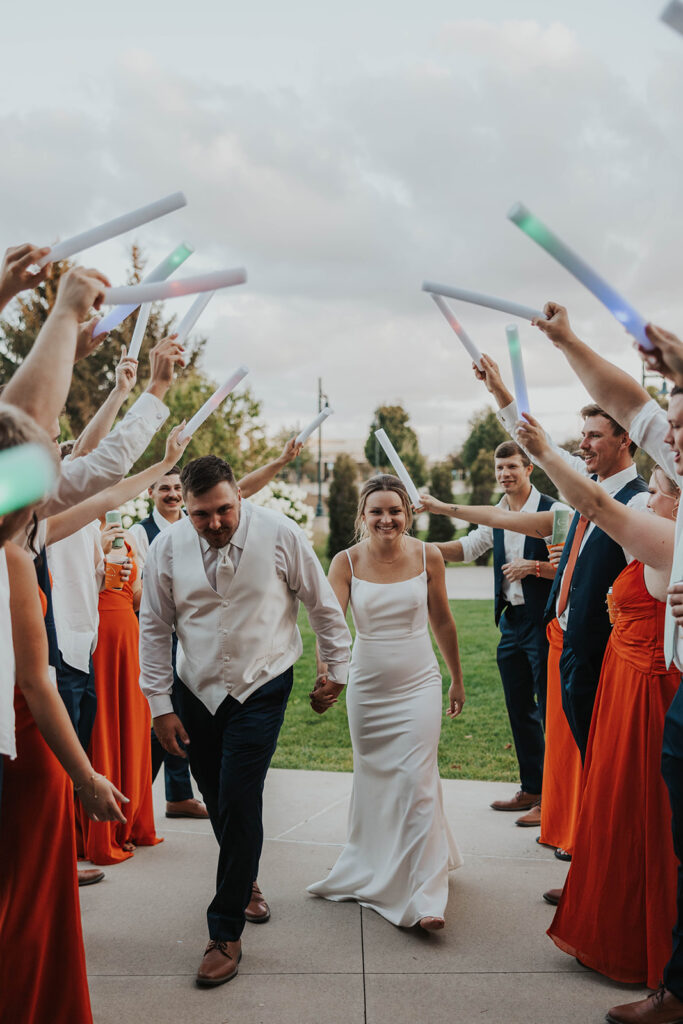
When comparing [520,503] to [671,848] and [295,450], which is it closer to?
[295,450]

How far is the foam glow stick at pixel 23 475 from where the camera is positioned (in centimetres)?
198

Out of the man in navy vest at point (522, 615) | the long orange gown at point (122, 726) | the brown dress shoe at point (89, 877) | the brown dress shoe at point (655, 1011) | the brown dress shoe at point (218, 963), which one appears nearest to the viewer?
the brown dress shoe at point (655, 1011)

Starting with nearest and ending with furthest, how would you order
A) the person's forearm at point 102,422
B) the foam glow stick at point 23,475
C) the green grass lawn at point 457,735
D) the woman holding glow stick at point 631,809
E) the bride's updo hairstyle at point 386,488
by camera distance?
1. the foam glow stick at point 23,475
2. the woman holding glow stick at point 631,809
3. the person's forearm at point 102,422
4. the bride's updo hairstyle at point 386,488
5. the green grass lawn at point 457,735

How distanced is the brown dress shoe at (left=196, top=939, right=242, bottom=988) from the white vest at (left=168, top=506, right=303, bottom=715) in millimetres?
967

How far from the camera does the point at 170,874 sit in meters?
4.83

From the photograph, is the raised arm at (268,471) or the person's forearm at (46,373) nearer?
the person's forearm at (46,373)

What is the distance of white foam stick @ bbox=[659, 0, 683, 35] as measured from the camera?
6.08 feet

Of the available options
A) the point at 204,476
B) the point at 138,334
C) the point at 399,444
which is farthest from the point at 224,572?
the point at 399,444

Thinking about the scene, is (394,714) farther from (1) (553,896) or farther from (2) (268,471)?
(2) (268,471)

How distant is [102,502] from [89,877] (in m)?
2.38

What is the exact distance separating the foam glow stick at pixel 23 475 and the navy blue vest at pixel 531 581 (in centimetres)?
418

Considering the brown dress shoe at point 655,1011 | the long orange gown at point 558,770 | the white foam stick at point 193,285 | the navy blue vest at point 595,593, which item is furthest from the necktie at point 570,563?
the white foam stick at point 193,285

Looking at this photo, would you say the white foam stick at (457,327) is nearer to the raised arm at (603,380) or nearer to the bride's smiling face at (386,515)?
the raised arm at (603,380)

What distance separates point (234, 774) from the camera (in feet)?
12.4
